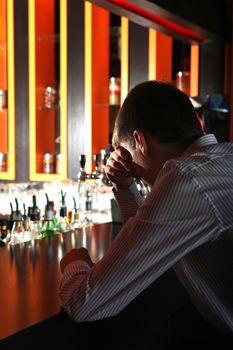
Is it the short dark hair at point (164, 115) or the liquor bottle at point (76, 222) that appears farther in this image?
the liquor bottle at point (76, 222)

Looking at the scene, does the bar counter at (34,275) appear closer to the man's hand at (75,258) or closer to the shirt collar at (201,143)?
the man's hand at (75,258)

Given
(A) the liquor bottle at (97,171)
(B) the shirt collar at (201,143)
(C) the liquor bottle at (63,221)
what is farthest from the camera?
(A) the liquor bottle at (97,171)

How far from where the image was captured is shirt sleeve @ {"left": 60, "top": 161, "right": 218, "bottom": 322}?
3.49ft

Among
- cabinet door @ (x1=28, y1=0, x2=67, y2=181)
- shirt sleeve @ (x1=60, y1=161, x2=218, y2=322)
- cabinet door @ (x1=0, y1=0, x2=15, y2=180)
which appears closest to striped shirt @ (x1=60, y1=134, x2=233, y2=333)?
shirt sleeve @ (x1=60, y1=161, x2=218, y2=322)

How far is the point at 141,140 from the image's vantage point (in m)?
1.29

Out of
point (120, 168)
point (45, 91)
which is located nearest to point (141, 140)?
point (120, 168)

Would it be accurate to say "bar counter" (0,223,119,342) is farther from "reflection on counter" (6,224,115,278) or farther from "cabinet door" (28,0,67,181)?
"cabinet door" (28,0,67,181)

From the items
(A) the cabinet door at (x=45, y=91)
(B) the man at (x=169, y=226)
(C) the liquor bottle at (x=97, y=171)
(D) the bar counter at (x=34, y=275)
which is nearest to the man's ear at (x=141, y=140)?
(B) the man at (x=169, y=226)

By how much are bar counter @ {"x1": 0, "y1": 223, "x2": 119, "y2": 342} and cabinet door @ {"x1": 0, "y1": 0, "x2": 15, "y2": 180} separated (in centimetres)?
184

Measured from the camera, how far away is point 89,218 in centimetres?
269

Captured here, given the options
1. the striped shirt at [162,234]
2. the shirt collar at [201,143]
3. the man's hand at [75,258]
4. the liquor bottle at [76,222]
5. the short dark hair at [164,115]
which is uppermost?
the short dark hair at [164,115]

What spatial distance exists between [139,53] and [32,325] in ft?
9.35

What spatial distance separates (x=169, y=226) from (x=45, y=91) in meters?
3.09

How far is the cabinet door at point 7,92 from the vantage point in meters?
3.95
